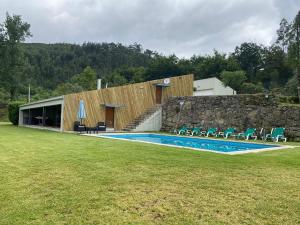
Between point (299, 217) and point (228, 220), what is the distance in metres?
0.81

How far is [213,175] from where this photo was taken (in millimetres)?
5246

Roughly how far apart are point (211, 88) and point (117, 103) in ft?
67.9

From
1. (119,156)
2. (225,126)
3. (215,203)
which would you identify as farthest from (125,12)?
(215,203)

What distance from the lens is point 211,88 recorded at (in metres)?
38.0

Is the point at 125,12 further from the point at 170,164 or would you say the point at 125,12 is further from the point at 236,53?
the point at 236,53

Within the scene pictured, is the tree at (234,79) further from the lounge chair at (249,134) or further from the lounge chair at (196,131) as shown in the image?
the lounge chair at (249,134)

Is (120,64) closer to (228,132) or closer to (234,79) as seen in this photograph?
(234,79)

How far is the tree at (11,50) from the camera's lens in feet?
124

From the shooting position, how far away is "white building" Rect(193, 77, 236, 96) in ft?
125

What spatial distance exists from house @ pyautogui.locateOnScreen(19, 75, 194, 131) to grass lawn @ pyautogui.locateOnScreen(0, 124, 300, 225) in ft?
A: 36.9

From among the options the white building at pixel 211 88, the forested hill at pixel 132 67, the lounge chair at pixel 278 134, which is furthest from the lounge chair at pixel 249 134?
the white building at pixel 211 88

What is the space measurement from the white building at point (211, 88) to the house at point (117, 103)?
1457 cm

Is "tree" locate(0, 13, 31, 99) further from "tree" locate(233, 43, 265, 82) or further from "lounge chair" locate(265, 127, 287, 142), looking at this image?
"tree" locate(233, 43, 265, 82)

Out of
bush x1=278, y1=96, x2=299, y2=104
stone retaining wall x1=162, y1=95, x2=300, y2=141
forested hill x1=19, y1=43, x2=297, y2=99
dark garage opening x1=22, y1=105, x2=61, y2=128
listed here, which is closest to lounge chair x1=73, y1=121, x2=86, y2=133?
dark garage opening x1=22, y1=105, x2=61, y2=128
